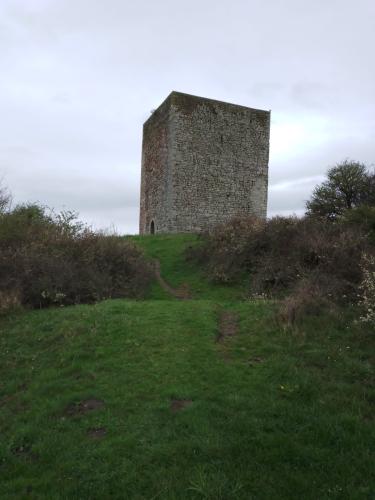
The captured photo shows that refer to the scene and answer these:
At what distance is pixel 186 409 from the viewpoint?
566 cm

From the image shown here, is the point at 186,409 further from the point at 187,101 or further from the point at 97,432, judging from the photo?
the point at 187,101

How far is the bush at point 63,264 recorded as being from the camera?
39.9 ft

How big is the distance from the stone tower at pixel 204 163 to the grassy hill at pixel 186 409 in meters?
15.3

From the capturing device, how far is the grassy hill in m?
4.43

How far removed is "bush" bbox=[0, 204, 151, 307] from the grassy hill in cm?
266

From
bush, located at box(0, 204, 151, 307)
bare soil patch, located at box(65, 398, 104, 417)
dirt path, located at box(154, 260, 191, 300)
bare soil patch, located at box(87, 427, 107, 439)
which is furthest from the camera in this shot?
dirt path, located at box(154, 260, 191, 300)

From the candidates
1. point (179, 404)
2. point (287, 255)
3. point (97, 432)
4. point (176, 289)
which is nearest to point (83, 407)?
point (97, 432)

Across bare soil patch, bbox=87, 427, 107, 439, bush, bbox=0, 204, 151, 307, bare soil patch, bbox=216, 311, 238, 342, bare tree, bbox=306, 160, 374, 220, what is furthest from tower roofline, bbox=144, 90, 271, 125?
bare soil patch, bbox=87, 427, 107, 439

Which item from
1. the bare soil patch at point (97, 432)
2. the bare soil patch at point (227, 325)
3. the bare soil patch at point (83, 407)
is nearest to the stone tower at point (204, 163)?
the bare soil patch at point (227, 325)

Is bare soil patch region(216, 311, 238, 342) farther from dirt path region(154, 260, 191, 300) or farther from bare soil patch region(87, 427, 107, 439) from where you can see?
dirt path region(154, 260, 191, 300)

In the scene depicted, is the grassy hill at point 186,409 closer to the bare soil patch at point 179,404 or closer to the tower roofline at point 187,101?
the bare soil patch at point 179,404

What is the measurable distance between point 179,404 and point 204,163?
798 inches

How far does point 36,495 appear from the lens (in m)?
4.35

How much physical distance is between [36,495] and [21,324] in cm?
634
